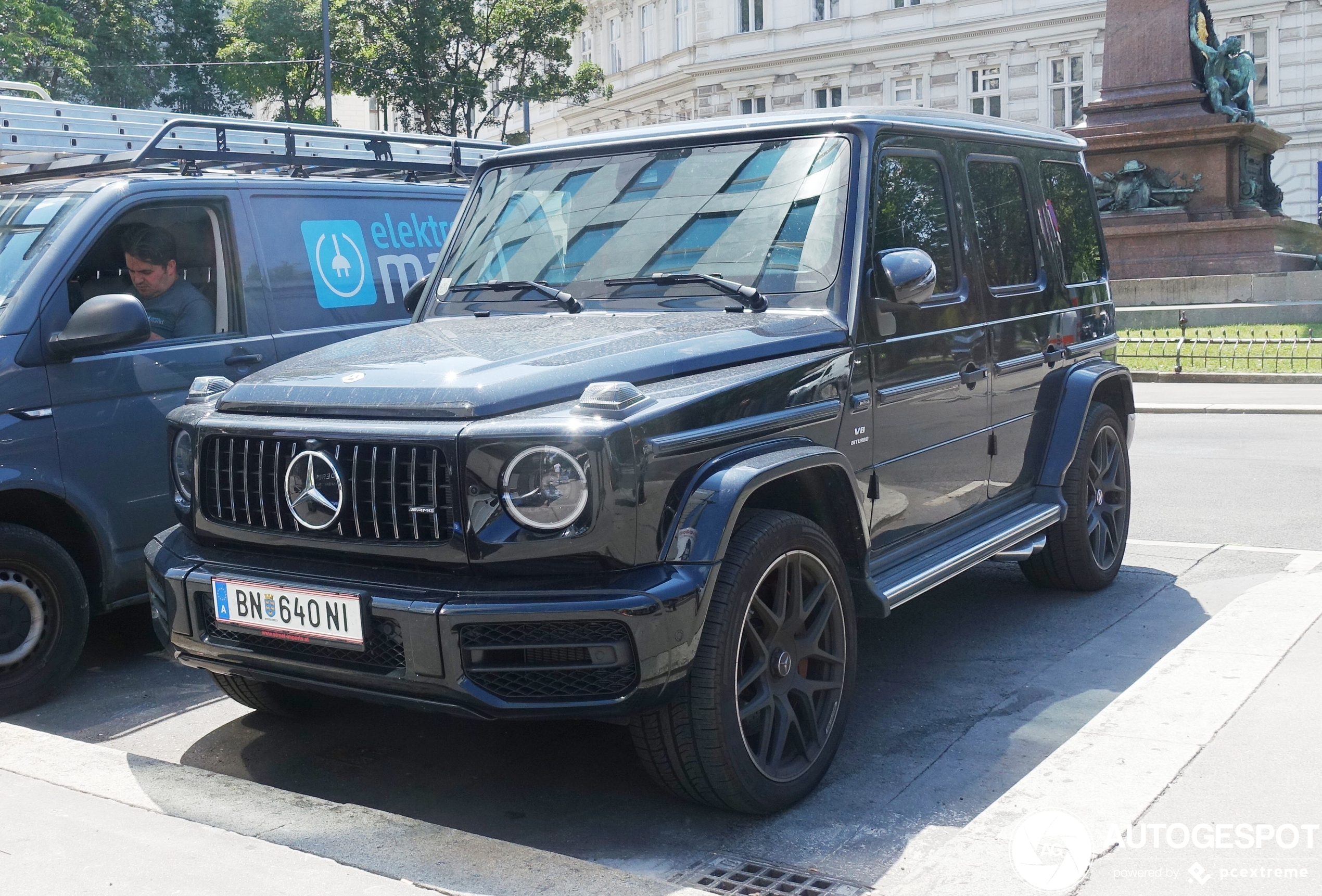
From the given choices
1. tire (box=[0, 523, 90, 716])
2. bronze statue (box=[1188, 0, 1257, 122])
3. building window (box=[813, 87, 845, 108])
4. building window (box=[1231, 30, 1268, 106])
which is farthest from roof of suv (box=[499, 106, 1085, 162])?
building window (box=[813, 87, 845, 108])

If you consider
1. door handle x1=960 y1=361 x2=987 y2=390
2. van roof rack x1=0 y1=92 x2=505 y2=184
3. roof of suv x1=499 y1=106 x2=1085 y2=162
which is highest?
van roof rack x1=0 y1=92 x2=505 y2=184

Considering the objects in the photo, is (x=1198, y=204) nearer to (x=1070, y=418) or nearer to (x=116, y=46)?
(x=1070, y=418)

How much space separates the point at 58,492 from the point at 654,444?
9.02 feet

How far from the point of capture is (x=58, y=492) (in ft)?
16.7

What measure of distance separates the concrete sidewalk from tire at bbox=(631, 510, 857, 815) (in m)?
10.3

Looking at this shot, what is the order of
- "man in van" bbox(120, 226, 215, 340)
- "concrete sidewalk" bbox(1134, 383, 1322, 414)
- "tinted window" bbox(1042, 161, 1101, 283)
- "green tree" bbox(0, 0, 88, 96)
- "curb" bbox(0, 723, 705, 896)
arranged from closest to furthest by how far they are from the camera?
"curb" bbox(0, 723, 705, 896) < "man in van" bbox(120, 226, 215, 340) < "tinted window" bbox(1042, 161, 1101, 283) < "concrete sidewalk" bbox(1134, 383, 1322, 414) < "green tree" bbox(0, 0, 88, 96)

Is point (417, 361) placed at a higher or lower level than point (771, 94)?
lower

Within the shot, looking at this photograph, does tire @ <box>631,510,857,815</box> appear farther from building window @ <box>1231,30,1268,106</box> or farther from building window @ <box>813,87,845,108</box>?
building window @ <box>813,87,845,108</box>

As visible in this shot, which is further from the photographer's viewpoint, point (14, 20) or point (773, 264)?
point (14, 20)

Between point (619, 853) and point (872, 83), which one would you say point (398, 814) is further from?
point (872, 83)

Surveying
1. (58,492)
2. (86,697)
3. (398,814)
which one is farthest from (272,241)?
(398,814)

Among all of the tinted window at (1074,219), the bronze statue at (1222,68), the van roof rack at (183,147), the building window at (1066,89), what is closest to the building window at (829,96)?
the building window at (1066,89)

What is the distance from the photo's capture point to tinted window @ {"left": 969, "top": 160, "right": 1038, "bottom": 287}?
5461 millimetres

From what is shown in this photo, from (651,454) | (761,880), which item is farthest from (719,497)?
(761,880)
